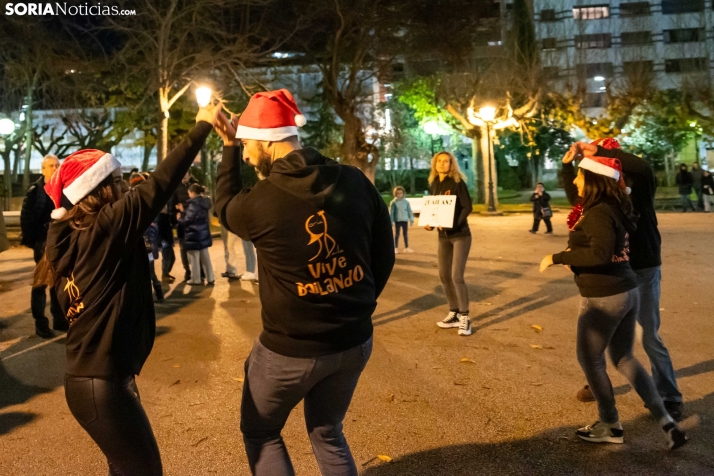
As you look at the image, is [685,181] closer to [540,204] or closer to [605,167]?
[540,204]

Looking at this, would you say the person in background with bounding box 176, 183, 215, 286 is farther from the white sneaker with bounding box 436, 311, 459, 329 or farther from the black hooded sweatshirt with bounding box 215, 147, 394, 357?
the black hooded sweatshirt with bounding box 215, 147, 394, 357

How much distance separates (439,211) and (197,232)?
15.8ft

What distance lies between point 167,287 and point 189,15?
43.3ft

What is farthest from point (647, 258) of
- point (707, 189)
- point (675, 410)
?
point (707, 189)

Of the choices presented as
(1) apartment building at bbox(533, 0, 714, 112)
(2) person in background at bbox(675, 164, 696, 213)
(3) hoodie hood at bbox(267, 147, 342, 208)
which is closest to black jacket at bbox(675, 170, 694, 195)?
(2) person in background at bbox(675, 164, 696, 213)

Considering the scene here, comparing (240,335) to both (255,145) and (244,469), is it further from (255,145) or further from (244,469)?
(255,145)

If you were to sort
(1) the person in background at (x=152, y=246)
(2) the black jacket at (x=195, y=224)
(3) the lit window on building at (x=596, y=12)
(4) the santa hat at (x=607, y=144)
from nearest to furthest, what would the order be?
1. (4) the santa hat at (x=607, y=144)
2. (1) the person in background at (x=152, y=246)
3. (2) the black jacket at (x=195, y=224)
4. (3) the lit window on building at (x=596, y=12)

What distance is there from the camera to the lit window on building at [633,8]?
178 feet

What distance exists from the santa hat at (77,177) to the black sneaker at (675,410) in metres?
3.85

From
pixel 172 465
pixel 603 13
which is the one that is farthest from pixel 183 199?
pixel 603 13

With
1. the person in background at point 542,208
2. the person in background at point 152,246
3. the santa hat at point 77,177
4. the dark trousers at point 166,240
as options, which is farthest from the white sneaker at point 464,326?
the person in background at point 542,208

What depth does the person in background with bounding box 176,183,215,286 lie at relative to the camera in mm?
10320

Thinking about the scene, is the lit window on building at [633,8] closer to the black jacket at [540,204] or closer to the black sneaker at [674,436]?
the black jacket at [540,204]

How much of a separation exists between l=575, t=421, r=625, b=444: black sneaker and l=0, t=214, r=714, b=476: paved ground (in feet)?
0.20
